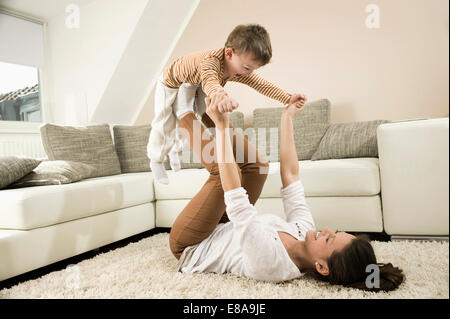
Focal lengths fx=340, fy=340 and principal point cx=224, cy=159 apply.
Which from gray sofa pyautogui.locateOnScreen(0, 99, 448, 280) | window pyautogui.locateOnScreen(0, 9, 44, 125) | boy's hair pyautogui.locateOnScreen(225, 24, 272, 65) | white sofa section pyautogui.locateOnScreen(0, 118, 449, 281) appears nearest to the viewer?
gray sofa pyautogui.locateOnScreen(0, 99, 448, 280)

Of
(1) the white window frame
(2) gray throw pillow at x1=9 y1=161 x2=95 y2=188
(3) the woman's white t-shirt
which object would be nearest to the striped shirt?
(3) the woman's white t-shirt

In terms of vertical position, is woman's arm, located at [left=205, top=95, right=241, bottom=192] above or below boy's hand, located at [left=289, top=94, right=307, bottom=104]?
below

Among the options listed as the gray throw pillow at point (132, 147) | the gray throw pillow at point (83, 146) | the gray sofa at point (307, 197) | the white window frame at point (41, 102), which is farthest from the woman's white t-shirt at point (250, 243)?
the white window frame at point (41, 102)

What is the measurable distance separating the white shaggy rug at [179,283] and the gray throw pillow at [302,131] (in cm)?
96

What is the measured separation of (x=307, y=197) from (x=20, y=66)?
2994 millimetres

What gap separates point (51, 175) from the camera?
170 cm

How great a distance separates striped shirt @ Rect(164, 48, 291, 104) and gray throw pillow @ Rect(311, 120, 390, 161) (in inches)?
34.2

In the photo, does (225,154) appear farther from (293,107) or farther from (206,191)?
(293,107)

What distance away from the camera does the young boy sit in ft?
4.13

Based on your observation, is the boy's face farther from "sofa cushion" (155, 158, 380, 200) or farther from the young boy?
"sofa cushion" (155, 158, 380, 200)

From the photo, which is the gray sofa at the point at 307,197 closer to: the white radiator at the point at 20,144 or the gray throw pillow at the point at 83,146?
the gray throw pillow at the point at 83,146

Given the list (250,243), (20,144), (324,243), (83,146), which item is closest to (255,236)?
(250,243)

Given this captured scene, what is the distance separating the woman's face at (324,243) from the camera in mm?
1067
